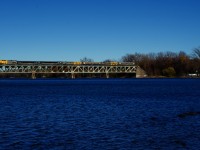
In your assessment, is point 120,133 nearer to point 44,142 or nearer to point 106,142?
point 106,142

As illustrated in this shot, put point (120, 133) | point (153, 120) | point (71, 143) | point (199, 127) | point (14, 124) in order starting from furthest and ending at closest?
point (153, 120) < point (14, 124) < point (199, 127) < point (120, 133) < point (71, 143)

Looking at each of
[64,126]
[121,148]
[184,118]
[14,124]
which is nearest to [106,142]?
[121,148]

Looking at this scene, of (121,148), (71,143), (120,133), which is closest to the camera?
(121,148)

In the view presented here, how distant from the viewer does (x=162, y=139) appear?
23.9m

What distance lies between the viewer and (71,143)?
2283 cm

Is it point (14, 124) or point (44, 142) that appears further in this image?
point (14, 124)

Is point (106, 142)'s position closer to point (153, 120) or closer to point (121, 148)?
point (121, 148)

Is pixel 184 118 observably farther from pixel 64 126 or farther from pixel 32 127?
pixel 32 127

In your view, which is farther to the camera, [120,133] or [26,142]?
[120,133]

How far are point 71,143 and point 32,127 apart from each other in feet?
21.1

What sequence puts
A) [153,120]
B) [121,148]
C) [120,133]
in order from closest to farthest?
[121,148]
[120,133]
[153,120]

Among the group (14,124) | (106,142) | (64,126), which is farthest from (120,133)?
(14,124)

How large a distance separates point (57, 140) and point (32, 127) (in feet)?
17.2

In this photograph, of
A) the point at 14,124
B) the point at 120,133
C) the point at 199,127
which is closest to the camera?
Result: the point at 120,133
